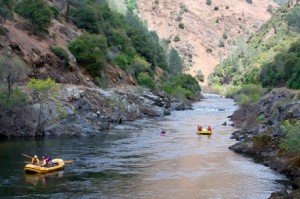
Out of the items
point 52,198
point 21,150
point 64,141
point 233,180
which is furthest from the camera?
point 64,141

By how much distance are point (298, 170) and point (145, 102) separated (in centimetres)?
5676

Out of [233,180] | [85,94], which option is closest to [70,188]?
[233,180]

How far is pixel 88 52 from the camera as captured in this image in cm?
8681

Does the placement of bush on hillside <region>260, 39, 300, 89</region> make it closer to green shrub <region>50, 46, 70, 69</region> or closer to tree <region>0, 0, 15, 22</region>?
green shrub <region>50, 46, 70, 69</region>

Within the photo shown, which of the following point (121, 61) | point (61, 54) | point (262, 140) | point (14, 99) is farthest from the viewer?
point (121, 61)

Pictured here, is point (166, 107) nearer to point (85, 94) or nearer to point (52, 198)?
point (85, 94)

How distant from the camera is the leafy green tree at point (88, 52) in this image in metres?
85.8

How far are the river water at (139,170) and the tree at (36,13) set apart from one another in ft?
102

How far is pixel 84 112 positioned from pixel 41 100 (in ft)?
30.9

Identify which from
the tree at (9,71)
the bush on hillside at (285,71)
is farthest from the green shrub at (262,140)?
the bush on hillside at (285,71)

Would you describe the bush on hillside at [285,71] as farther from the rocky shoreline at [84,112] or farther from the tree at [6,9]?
the tree at [6,9]

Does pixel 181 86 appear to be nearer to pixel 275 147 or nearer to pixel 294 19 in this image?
pixel 294 19

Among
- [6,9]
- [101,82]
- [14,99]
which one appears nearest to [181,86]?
[101,82]

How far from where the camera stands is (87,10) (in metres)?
102
